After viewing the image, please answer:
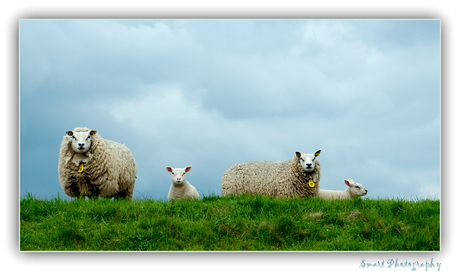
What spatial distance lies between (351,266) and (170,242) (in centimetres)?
330

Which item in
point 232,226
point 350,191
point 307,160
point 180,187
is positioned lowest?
point 232,226

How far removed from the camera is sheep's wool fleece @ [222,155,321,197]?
10.8m

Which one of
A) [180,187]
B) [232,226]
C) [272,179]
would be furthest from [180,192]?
[232,226]

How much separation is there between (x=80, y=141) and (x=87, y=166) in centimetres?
75

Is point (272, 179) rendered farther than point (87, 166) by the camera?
Yes

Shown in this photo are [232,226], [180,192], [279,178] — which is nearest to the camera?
[232,226]

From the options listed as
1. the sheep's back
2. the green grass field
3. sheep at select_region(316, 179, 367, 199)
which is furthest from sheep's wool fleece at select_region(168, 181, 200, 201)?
sheep at select_region(316, 179, 367, 199)

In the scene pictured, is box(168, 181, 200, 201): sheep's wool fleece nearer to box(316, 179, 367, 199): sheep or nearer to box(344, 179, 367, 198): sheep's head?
box(316, 179, 367, 199): sheep

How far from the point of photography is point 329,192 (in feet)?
38.2

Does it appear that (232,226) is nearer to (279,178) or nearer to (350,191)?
(279,178)

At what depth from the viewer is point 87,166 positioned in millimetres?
10219

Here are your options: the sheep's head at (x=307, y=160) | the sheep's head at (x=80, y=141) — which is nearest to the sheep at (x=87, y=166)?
the sheep's head at (x=80, y=141)

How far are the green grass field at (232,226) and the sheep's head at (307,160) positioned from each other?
1.39 meters

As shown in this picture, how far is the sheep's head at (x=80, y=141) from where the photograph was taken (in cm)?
991
